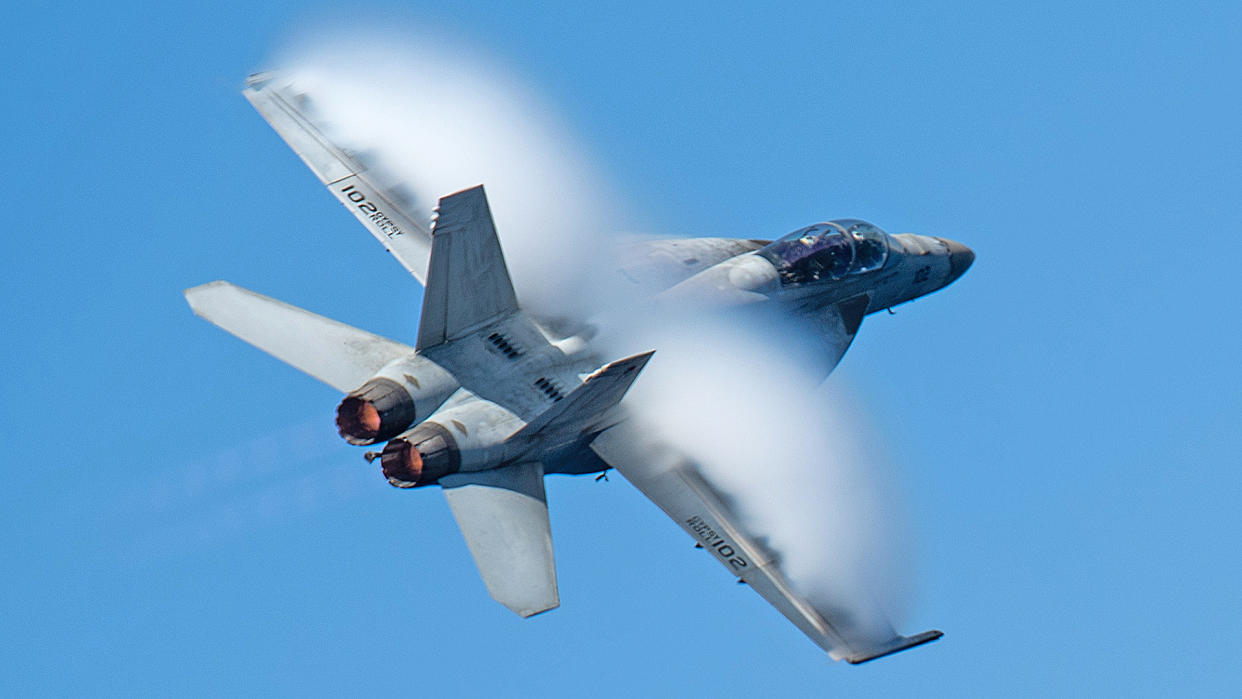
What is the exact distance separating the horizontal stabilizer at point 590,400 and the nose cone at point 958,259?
8.64 meters

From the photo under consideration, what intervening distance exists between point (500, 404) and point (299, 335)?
339 centimetres

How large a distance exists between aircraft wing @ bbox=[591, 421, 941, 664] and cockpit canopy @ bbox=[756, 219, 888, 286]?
4469 mm

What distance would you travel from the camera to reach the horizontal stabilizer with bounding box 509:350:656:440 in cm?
2411

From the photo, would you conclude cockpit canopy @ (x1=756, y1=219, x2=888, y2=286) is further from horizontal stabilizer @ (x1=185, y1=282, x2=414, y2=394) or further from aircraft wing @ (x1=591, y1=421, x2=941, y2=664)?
horizontal stabilizer @ (x1=185, y1=282, x2=414, y2=394)

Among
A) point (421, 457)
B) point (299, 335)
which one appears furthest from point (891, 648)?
point (299, 335)

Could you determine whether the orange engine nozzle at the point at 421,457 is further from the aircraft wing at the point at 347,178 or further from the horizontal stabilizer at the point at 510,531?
the aircraft wing at the point at 347,178

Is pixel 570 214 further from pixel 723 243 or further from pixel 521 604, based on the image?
pixel 521 604

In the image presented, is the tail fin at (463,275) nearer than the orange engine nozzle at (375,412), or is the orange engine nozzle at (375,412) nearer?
the tail fin at (463,275)

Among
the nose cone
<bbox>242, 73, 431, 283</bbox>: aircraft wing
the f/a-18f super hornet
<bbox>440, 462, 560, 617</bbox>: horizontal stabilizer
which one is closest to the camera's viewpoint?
<bbox>440, 462, 560, 617</bbox>: horizontal stabilizer

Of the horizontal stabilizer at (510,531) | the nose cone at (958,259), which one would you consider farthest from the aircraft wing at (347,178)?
the nose cone at (958,259)

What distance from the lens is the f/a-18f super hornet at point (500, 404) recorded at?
24125 millimetres

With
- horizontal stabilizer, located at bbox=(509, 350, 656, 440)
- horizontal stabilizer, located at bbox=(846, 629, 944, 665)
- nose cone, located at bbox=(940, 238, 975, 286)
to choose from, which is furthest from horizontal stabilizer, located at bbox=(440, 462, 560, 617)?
nose cone, located at bbox=(940, 238, 975, 286)

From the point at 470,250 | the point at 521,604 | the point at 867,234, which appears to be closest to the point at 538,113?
the point at 867,234

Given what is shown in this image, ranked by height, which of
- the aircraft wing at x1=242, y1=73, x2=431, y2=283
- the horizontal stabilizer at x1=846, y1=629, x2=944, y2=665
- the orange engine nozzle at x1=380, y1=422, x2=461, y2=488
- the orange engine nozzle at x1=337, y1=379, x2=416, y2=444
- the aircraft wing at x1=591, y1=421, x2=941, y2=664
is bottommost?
the horizontal stabilizer at x1=846, y1=629, x2=944, y2=665
